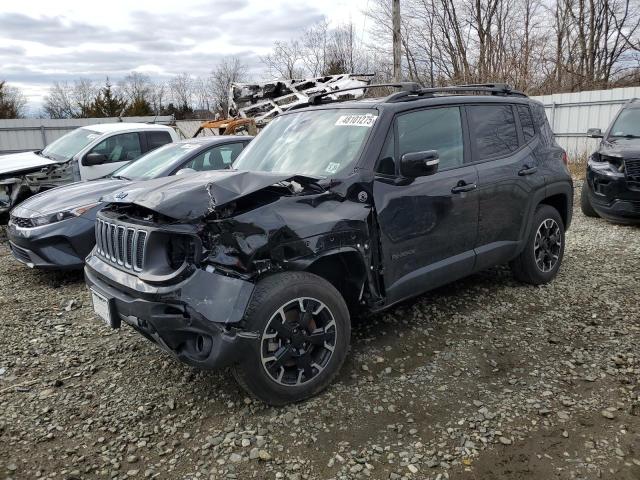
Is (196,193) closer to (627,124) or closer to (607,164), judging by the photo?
(607,164)

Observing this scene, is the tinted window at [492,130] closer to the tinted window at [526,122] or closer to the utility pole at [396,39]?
the tinted window at [526,122]

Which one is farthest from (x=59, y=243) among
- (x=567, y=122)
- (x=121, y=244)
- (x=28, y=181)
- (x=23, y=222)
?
(x=567, y=122)

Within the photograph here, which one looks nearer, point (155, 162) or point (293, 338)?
point (293, 338)

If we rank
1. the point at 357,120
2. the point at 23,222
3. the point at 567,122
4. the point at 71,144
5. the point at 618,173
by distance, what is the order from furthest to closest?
the point at 567,122 < the point at 71,144 < the point at 618,173 < the point at 23,222 < the point at 357,120

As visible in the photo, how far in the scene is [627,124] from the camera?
8.02m

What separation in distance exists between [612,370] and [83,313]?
4544 mm

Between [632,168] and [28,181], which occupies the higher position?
[28,181]

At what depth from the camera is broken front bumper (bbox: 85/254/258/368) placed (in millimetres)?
2697

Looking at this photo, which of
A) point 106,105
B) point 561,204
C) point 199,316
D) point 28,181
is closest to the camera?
point 199,316

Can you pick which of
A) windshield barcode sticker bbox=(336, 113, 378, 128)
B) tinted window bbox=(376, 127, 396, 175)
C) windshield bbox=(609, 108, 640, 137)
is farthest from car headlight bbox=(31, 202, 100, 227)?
windshield bbox=(609, 108, 640, 137)

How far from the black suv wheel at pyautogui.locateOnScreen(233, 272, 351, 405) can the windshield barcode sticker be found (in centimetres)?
127

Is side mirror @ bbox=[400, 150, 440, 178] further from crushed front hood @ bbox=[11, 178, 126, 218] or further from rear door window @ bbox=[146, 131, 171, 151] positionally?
rear door window @ bbox=[146, 131, 171, 151]

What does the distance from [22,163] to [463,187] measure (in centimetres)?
708

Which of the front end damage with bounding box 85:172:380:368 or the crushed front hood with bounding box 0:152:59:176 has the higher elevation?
the crushed front hood with bounding box 0:152:59:176
